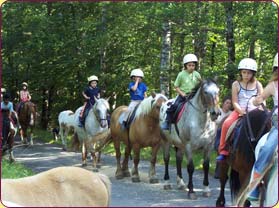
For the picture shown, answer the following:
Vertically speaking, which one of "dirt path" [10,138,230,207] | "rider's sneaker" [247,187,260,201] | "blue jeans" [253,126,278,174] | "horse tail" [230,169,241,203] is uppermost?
"blue jeans" [253,126,278,174]

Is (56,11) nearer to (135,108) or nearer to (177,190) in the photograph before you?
(135,108)

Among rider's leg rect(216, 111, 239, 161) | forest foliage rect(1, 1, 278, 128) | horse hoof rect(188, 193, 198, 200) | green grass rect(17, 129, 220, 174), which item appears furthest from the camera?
forest foliage rect(1, 1, 278, 128)

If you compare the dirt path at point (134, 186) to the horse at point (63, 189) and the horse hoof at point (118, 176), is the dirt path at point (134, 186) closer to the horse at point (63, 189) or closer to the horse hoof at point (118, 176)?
the horse hoof at point (118, 176)

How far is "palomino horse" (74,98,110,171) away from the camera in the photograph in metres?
12.2

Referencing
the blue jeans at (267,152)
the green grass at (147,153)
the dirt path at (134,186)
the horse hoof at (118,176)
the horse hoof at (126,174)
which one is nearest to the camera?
the blue jeans at (267,152)

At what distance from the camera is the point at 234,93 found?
718 cm

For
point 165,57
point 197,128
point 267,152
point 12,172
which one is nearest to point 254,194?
point 267,152

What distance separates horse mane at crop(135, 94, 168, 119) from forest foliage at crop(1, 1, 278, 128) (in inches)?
150

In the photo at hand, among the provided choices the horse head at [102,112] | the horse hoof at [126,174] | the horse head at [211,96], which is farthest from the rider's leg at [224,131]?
the horse head at [102,112]

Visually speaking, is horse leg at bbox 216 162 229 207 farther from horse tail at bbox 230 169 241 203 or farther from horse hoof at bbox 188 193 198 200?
horse hoof at bbox 188 193 198 200

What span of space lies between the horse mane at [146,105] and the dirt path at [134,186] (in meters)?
1.49

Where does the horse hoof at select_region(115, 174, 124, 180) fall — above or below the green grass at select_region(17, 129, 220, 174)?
below

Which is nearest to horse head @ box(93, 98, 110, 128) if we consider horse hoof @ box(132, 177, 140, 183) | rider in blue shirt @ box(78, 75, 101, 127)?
rider in blue shirt @ box(78, 75, 101, 127)

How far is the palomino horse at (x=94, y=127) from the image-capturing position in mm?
12180
